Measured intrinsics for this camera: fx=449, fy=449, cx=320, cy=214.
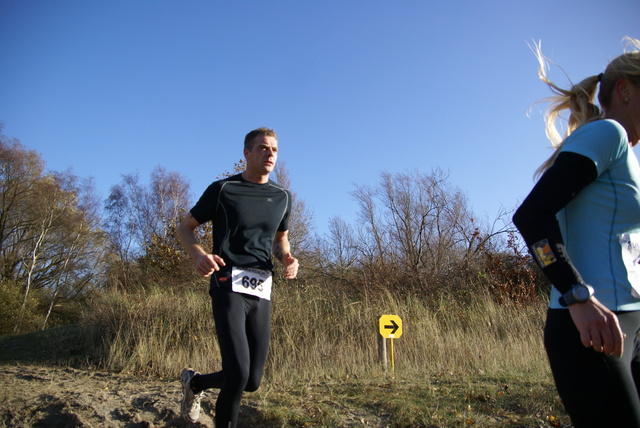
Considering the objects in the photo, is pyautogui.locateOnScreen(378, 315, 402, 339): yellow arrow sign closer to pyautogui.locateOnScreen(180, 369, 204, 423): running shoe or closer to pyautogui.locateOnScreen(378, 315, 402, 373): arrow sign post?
pyautogui.locateOnScreen(378, 315, 402, 373): arrow sign post

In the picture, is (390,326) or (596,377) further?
(390,326)

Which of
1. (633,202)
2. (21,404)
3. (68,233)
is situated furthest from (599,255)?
(68,233)

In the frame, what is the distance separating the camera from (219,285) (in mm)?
2947

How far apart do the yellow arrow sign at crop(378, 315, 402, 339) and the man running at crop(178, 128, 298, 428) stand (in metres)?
3.92

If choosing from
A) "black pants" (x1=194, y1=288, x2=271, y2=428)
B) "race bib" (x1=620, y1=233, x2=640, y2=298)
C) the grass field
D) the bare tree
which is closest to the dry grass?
the grass field

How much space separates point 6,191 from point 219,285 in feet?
87.5

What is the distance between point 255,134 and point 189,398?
2.07m

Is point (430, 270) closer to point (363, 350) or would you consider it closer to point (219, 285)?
point (363, 350)

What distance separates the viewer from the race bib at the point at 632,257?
4.67ft

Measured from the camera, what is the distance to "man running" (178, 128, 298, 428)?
2783 millimetres

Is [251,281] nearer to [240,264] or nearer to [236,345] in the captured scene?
[240,264]

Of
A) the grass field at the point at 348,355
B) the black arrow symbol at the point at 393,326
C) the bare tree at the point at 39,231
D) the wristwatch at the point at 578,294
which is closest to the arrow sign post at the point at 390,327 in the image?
the black arrow symbol at the point at 393,326

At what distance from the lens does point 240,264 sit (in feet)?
9.91

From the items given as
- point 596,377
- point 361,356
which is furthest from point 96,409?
point 361,356
